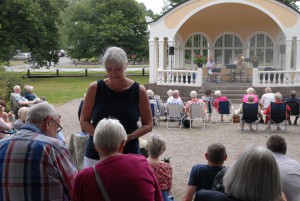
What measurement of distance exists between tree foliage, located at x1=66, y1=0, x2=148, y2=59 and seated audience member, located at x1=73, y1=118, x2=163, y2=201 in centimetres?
3121

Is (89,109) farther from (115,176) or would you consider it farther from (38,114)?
(115,176)

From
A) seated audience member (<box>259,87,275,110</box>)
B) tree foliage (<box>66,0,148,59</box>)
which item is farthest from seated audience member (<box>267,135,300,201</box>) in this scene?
tree foliage (<box>66,0,148,59</box>)

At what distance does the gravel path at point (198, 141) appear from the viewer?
26.3ft

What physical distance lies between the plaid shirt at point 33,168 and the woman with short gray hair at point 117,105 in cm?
77

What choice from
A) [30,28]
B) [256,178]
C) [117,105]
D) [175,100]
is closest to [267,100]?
[175,100]

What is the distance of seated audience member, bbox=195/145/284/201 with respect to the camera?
8.43ft

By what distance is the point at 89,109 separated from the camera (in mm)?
3715

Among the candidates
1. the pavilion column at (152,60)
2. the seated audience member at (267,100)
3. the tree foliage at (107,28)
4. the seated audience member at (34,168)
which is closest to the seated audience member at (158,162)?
the seated audience member at (34,168)

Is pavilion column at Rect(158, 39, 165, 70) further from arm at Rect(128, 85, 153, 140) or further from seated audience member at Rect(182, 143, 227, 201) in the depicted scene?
arm at Rect(128, 85, 153, 140)

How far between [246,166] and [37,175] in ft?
4.41

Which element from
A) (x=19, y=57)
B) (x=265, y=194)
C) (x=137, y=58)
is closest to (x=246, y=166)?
(x=265, y=194)

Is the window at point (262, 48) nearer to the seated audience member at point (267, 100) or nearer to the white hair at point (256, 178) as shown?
the seated audience member at point (267, 100)

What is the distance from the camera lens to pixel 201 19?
947 inches

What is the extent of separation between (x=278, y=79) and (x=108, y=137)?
1727 cm
